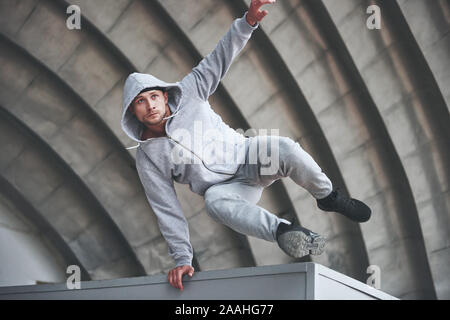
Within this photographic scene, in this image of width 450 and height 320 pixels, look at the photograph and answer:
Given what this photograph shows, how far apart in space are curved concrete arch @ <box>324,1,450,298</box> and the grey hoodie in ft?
14.8

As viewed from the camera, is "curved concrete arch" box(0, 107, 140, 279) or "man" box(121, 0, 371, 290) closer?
"man" box(121, 0, 371, 290)

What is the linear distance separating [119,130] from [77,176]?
4.60 ft

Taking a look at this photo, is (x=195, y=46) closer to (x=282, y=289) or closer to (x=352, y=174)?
(x=352, y=174)

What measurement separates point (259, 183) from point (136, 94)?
159cm

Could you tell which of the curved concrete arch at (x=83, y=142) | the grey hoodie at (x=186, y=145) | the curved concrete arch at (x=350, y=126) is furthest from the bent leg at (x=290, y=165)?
the curved concrete arch at (x=83, y=142)

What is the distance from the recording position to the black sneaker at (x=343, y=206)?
6676 millimetres

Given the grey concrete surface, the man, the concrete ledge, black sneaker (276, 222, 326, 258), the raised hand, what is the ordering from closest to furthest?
the concrete ledge → black sneaker (276, 222, 326, 258) → the man → the raised hand → the grey concrete surface

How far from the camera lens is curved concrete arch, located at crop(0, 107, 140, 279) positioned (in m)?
12.9

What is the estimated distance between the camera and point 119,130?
12.1 m

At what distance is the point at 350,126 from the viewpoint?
39.1 ft

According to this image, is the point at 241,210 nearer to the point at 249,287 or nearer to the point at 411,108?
the point at 249,287

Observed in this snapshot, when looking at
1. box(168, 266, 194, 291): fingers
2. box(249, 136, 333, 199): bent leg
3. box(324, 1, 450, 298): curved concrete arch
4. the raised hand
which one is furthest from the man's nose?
box(324, 1, 450, 298): curved concrete arch

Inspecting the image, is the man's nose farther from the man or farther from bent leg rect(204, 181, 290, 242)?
bent leg rect(204, 181, 290, 242)
